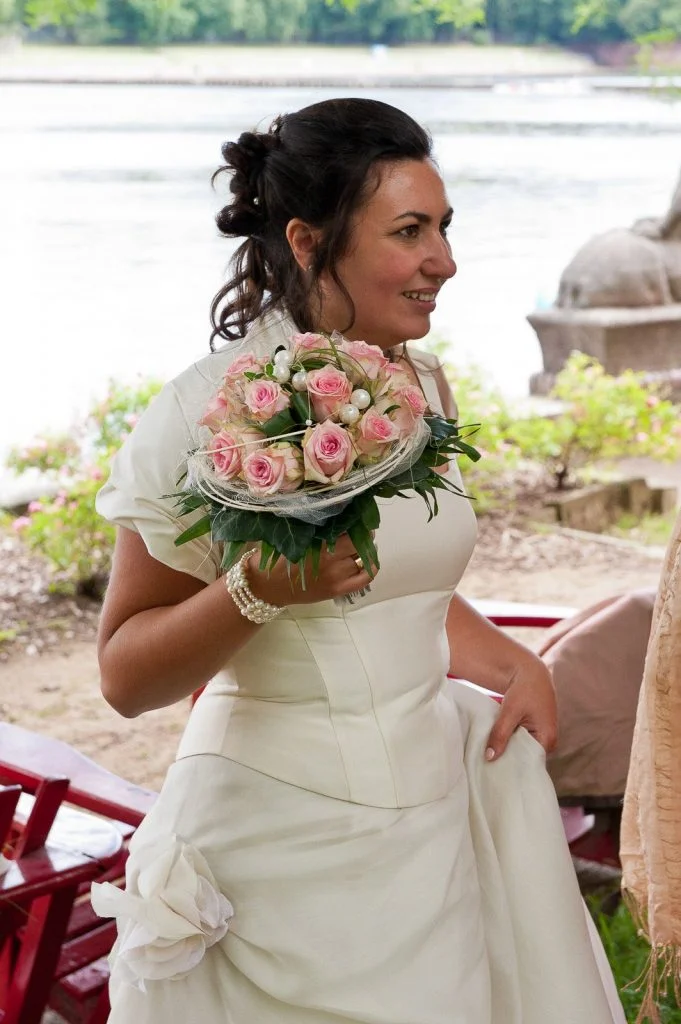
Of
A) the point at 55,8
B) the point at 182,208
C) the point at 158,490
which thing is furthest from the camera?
the point at 182,208

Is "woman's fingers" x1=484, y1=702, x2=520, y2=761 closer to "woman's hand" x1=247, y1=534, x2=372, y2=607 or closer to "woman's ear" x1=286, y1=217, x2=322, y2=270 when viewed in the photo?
"woman's hand" x1=247, y1=534, x2=372, y2=607

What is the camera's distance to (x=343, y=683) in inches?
64.0

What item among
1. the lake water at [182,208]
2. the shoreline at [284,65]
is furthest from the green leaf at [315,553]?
the shoreline at [284,65]

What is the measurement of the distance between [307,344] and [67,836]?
149 cm

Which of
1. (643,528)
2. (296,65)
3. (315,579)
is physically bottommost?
(643,528)

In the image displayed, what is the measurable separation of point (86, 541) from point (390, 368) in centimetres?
437

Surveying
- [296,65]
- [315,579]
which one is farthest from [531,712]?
[296,65]

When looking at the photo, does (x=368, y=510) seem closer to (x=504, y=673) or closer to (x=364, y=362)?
(x=364, y=362)

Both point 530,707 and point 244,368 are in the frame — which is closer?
point 244,368

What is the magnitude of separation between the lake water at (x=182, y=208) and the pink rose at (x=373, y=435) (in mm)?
8518

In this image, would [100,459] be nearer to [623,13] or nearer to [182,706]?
[182,706]

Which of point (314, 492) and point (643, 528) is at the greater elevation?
point (314, 492)

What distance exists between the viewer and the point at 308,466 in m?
1.29

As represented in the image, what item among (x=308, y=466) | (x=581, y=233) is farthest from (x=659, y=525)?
(x=581, y=233)
